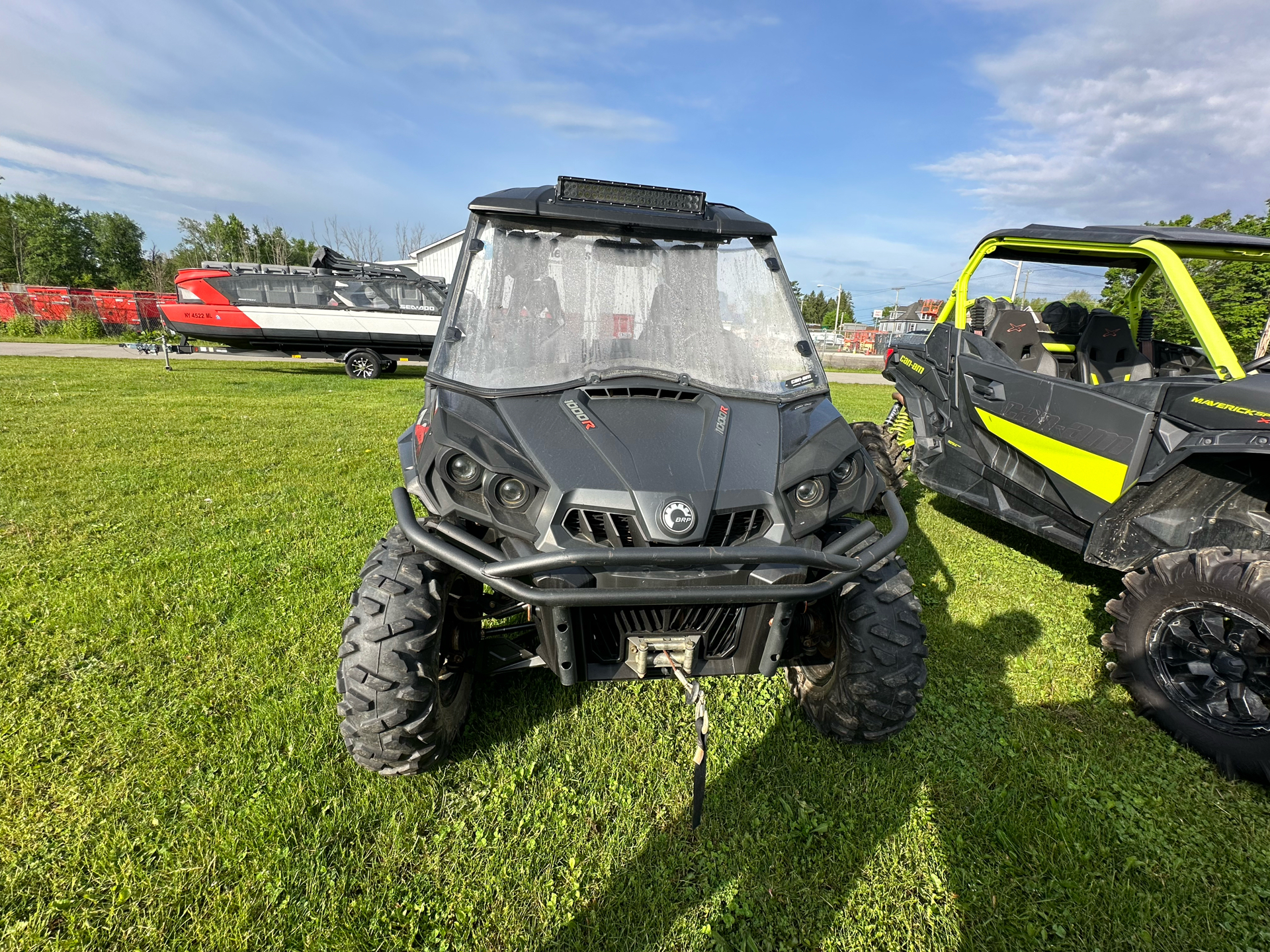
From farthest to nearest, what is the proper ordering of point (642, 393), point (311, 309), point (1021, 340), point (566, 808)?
point (311, 309) < point (1021, 340) < point (642, 393) < point (566, 808)

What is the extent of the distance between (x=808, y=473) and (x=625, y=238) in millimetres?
1378

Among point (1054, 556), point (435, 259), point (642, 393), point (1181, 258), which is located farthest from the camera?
point (435, 259)

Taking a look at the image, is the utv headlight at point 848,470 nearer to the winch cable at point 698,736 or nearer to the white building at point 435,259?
the winch cable at point 698,736

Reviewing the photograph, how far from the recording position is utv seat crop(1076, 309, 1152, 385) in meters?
4.80

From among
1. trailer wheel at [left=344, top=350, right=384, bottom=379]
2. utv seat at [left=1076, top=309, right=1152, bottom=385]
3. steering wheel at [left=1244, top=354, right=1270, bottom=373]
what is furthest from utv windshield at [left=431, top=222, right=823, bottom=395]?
trailer wheel at [left=344, top=350, right=384, bottom=379]

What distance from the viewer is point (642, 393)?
2.44 metres

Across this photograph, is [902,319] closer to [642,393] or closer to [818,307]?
[818,307]

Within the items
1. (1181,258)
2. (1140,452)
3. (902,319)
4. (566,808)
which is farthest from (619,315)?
(902,319)

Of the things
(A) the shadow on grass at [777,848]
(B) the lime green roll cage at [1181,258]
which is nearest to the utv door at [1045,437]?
(B) the lime green roll cage at [1181,258]

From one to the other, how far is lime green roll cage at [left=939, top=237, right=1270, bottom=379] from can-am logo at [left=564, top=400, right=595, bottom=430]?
10.8 ft

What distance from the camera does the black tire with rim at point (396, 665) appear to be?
2.12 meters

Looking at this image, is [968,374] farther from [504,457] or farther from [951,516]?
[504,457]

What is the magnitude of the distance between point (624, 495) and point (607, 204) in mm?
1412

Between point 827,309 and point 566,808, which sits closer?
point 566,808
